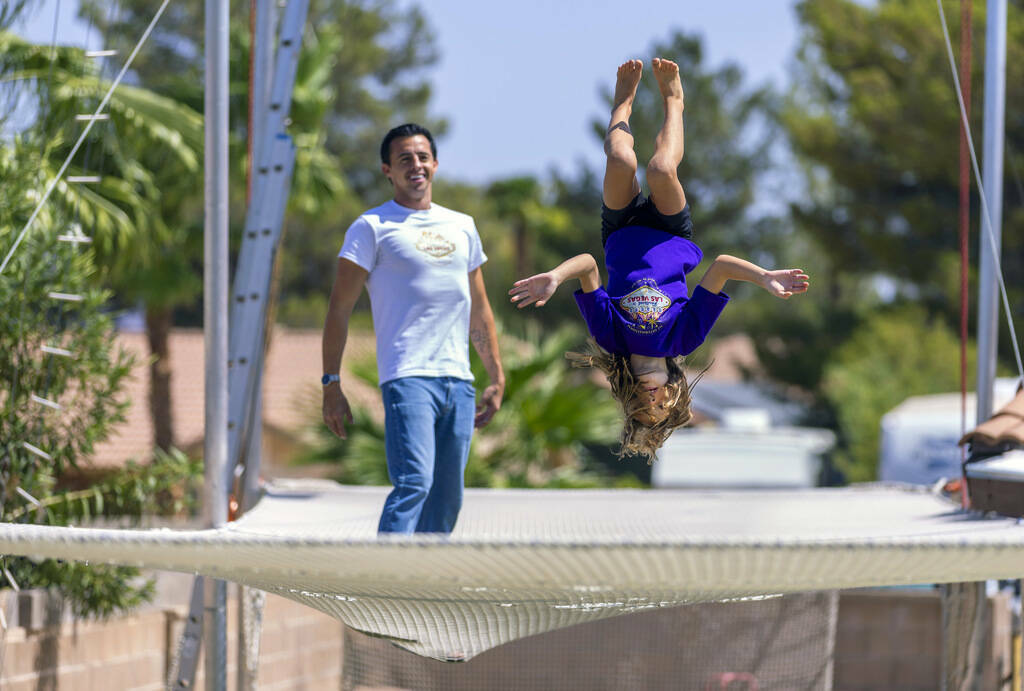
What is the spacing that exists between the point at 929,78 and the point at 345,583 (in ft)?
50.0

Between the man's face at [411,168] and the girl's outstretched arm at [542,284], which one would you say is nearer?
the girl's outstretched arm at [542,284]

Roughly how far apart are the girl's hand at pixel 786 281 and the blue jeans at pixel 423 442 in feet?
2.93

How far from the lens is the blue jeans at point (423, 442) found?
3133 millimetres

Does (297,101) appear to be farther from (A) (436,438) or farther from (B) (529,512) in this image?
(A) (436,438)

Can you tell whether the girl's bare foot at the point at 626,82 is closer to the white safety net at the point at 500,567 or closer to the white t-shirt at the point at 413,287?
the white t-shirt at the point at 413,287

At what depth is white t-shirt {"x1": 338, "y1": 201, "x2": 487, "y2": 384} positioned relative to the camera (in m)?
3.22

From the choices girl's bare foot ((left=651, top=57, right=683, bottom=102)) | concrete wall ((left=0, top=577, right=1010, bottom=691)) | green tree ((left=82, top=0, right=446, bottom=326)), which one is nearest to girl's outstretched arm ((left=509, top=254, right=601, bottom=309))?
girl's bare foot ((left=651, top=57, right=683, bottom=102))

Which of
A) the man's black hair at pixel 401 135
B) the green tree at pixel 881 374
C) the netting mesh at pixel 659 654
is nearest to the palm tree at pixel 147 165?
the man's black hair at pixel 401 135

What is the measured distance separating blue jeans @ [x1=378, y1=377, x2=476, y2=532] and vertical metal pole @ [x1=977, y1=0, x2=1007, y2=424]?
80.4 inches

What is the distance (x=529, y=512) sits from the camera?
4.70 metres

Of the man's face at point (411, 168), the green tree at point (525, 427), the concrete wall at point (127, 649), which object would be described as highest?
the man's face at point (411, 168)

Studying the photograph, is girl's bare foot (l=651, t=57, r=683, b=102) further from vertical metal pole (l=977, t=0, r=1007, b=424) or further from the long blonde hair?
vertical metal pole (l=977, t=0, r=1007, b=424)

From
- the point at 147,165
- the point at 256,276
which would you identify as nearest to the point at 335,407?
the point at 256,276

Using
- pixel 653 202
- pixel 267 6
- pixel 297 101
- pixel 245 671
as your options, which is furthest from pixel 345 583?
pixel 297 101
